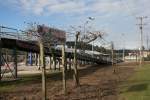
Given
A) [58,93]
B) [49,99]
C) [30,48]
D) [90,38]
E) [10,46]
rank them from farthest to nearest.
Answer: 1. [30,48]
2. [10,46]
3. [90,38]
4. [58,93]
5. [49,99]

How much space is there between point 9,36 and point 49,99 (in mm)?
20604

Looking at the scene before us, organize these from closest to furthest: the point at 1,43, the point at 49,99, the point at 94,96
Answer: the point at 49,99 → the point at 94,96 → the point at 1,43

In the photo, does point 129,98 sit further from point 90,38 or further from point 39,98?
point 90,38

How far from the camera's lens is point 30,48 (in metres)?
43.3

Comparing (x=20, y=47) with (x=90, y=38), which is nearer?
(x=90, y=38)

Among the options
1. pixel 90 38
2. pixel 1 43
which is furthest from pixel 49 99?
pixel 1 43

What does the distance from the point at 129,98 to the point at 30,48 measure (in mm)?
24624

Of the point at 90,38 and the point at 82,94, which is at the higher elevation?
the point at 90,38

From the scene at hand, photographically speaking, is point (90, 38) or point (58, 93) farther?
point (90, 38)

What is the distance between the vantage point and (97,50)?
367 ft

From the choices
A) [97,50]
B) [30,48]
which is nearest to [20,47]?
[30,48]

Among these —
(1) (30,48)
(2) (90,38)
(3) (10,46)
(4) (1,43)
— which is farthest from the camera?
(1) (30,48)

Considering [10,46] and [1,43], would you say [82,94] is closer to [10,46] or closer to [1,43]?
[1,43]

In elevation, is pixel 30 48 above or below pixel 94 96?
above
